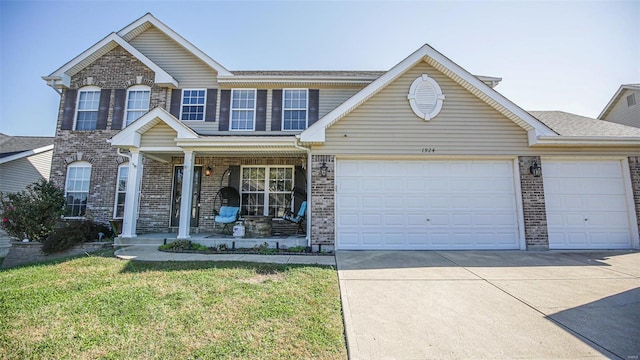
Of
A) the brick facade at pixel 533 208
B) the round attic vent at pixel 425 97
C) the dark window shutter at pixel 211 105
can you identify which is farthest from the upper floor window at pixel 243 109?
the brick facade at pixel 533 208

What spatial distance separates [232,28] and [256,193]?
17.9ft

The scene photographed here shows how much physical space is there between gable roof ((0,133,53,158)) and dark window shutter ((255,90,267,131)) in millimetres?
11241

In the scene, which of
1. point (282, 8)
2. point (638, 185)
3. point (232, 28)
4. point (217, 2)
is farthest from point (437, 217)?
point (217, 2)

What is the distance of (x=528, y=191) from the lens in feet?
24.5

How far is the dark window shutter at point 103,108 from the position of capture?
33.6ft

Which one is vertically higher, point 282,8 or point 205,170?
point 282,8

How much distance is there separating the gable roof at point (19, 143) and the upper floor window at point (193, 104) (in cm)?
843

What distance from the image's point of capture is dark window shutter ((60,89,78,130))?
33.7 feet

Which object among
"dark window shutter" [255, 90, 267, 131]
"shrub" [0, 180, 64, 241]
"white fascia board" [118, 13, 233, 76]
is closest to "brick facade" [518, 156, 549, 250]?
"dark window shutter" [255, 90, 267, 131]

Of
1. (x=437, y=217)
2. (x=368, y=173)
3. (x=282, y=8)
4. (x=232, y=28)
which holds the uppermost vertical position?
(x=282, y=8)

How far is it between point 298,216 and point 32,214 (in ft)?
27.0

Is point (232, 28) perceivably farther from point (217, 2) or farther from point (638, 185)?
point (638, 185)

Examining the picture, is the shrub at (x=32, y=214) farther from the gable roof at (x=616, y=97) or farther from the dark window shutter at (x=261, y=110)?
the gable roof at (x=616, y=97)

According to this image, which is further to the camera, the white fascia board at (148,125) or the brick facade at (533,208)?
the white fascia board at (148,125)
